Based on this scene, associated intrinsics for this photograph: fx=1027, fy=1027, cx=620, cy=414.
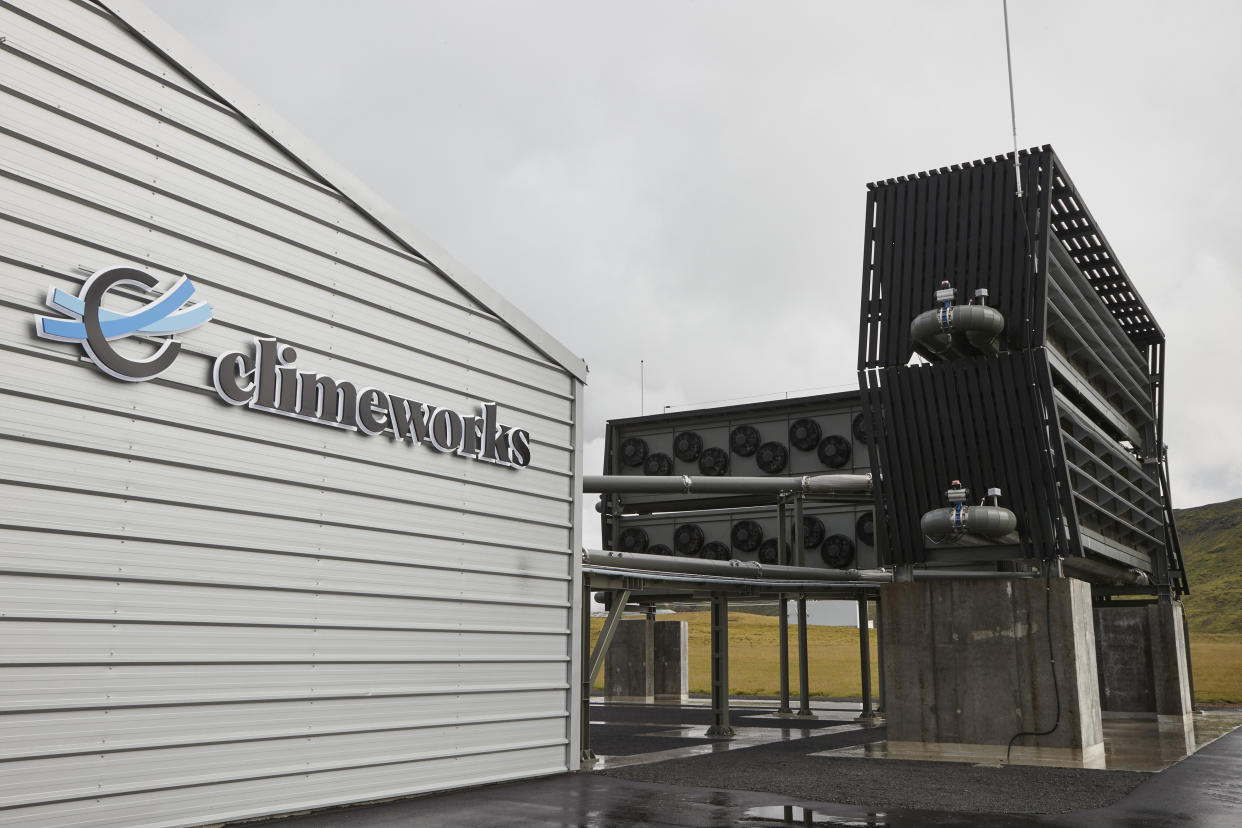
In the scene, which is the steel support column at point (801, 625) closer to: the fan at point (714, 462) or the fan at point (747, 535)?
the fan at point (747, 535)

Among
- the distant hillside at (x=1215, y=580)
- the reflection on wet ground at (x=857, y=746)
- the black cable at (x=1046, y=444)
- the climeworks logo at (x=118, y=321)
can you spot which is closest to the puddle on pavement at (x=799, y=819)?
the reflection on wet ground at (x=857, y=746)

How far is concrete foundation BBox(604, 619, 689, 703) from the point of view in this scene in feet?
133

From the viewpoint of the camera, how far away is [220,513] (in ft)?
38.4

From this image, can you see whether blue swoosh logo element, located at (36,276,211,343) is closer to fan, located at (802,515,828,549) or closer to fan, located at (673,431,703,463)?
fan, located at (802,515,828,549)

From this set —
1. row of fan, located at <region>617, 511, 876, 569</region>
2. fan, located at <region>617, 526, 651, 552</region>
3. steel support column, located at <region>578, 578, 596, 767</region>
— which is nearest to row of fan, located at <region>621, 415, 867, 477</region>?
row of fan, located at <region>617, 511, 876, 569</region>

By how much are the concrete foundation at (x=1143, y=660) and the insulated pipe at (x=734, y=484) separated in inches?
396

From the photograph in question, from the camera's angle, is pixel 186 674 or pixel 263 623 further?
pixel 263 623

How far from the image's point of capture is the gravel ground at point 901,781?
45.0 feet

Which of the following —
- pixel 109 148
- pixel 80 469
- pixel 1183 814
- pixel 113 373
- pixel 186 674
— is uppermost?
pixel 109 148

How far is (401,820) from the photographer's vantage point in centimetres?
1178

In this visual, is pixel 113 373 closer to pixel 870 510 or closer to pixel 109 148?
pixel 109 148

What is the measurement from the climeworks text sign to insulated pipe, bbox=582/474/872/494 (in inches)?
464

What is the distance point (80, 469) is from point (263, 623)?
2.83 m

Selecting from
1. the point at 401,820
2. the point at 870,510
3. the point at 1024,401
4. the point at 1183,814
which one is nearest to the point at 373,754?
the point at 401,820
